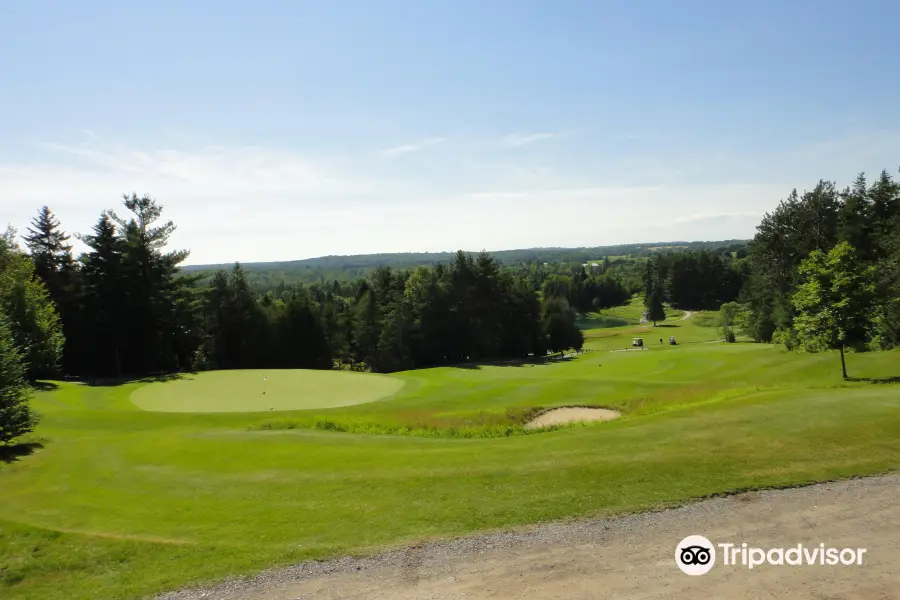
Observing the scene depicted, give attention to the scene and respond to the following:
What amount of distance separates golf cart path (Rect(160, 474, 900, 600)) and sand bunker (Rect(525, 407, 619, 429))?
12825 mm

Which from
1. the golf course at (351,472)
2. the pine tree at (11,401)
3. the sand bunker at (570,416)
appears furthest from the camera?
the sand bunker at (570,416)

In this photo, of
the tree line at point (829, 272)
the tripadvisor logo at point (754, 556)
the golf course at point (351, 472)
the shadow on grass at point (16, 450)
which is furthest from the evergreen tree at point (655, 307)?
the shadow on grass at point (16, 450)

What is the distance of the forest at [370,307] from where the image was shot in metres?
39.1

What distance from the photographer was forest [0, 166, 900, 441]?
3909cm

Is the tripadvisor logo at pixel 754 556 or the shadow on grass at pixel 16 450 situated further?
the shadow on grass at pixel 16 450

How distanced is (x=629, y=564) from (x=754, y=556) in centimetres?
260

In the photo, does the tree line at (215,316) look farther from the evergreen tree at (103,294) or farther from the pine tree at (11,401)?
the pine tree at (11,401)

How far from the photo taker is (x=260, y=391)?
35688 millimetres

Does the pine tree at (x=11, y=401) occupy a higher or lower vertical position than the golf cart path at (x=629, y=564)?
higher

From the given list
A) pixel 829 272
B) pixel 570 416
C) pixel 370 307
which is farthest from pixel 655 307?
pixel 570 416

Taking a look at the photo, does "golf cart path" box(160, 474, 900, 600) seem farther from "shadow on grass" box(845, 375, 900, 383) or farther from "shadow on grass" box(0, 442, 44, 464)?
"shadow on grass" box(845, 375, 900, 383)

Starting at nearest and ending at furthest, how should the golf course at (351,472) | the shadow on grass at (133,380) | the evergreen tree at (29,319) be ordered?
the golf course at (351,472) < the evergreen tree at (29,319) < the shadow on grass at (133,380)

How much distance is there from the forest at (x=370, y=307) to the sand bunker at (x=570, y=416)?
16.6m

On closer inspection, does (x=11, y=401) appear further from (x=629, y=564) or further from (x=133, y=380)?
(x=629, y=564)
